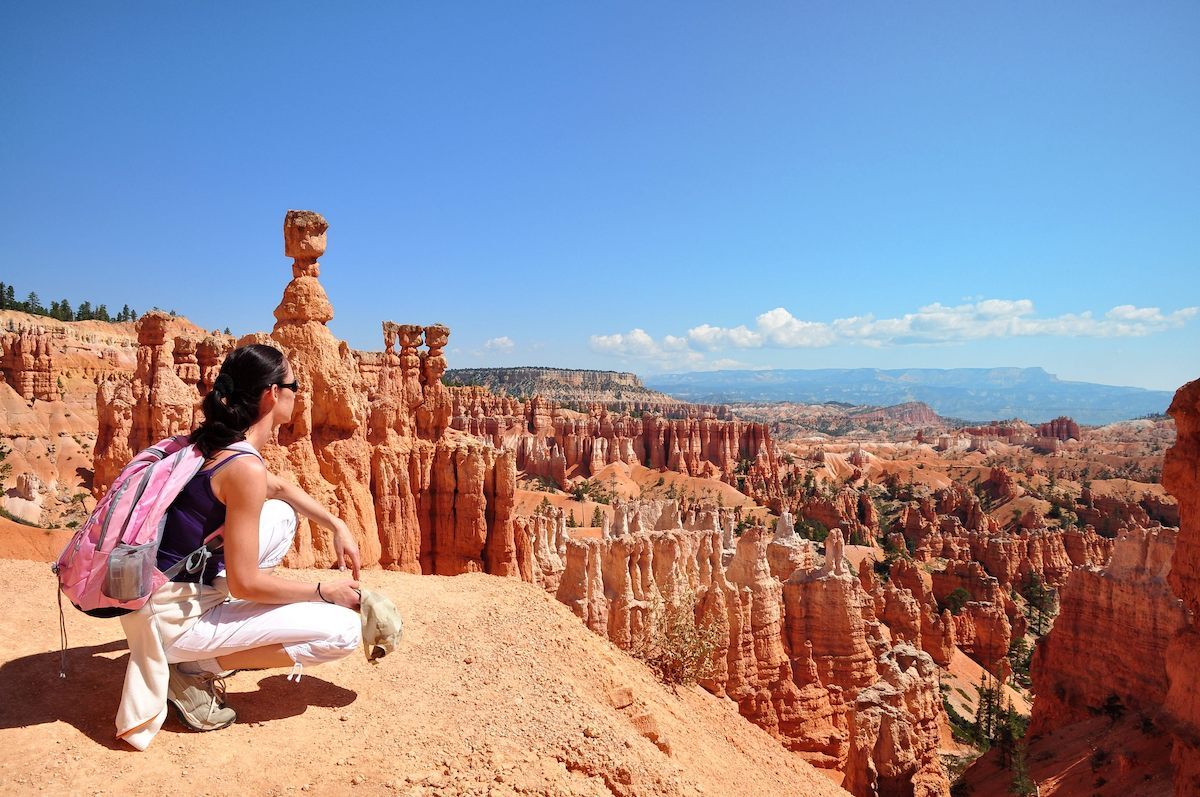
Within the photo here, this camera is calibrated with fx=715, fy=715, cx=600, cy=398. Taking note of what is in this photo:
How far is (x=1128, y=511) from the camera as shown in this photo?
58.8 metres

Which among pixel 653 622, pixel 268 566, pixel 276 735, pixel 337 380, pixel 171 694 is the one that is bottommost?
pixel 653 622

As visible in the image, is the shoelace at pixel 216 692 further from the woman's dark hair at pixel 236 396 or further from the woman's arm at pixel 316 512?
the woman's dark hair at pixel 236 396

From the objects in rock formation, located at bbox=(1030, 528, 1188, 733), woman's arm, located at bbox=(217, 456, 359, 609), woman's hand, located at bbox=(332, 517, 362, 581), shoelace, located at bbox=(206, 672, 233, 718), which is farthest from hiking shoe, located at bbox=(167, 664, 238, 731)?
rock formation, located at bbox=(1030, 528, 1188, 733)

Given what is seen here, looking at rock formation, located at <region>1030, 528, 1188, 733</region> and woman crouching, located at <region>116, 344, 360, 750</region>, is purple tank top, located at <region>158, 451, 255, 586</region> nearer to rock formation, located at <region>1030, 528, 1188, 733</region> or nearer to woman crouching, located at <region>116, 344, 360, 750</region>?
woman crouching, located at <region>116, 344, 360, 750</region>

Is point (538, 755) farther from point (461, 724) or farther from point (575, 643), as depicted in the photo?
point (575, 643)

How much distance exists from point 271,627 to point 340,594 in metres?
0.42

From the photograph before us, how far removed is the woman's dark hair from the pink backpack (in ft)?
0.49

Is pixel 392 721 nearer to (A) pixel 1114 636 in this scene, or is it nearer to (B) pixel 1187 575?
(B) pixel 1187 575

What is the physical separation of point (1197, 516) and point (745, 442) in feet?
255

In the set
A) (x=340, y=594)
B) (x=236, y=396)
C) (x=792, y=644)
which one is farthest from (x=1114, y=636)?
(x=236, y=396)

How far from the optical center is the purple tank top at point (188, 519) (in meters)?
4.13

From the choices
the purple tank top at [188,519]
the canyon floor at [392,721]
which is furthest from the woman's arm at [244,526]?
the canyon floor at [392,721]

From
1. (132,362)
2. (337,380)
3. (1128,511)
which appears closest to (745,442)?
(1128,511)

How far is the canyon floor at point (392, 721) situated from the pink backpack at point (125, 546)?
2.82 feet
